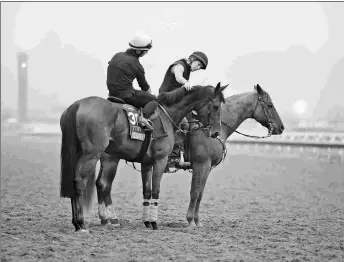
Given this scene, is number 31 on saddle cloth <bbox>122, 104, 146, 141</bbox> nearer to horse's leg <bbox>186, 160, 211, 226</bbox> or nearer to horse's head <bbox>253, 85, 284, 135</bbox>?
horse's leg <bbox>186, 160, 211, 226</bbox>

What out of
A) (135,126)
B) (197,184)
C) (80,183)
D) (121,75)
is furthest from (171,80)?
(80,183)

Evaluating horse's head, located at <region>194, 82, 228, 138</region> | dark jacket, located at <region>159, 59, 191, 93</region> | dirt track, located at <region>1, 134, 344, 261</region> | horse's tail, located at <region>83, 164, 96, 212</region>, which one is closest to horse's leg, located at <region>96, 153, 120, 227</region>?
dirt track, located at <region>1, 134, 344, 261</region>

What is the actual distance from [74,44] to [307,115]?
250ft

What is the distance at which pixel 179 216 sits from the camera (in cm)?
1293

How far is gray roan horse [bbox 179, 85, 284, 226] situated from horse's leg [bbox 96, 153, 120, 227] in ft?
3.98

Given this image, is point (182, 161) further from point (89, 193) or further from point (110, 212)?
→ point (89, 193)

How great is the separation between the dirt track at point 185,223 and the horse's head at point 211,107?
1568 mm

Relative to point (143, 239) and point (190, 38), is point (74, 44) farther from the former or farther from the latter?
point (143, 239)

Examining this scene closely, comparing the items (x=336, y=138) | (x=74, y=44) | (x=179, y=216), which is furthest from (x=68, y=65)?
(x=179, y=216)

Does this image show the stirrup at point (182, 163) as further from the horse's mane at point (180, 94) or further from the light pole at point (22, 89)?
the light pole at point (22, 89)

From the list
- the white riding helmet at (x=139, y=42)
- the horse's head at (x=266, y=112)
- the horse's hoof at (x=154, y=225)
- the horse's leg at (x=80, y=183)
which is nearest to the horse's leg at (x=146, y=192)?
the horse's hoof at (x=154, y=225)

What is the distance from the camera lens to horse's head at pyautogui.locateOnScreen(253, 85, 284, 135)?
12477 mm

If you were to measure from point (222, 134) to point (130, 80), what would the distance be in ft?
7.09

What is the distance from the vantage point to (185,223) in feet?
38.8
